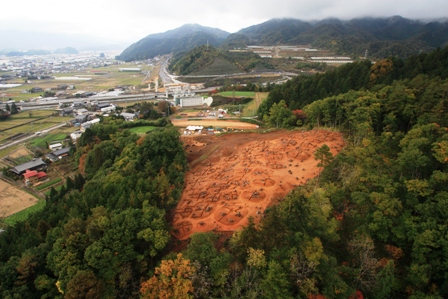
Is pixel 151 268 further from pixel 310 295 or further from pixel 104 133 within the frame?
pixel 104 133

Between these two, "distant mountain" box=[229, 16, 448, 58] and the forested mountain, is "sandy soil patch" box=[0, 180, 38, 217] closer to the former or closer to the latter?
the forested mountain

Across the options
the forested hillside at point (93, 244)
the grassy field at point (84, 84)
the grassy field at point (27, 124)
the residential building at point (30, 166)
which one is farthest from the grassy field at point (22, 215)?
the grassy field at point (84, 84)

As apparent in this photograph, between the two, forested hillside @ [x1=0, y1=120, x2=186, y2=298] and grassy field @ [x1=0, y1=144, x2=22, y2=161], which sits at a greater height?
forested hillside @ [x1=0, y1=120, x2=186, y2=298]

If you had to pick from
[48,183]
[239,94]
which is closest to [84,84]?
[239,94]

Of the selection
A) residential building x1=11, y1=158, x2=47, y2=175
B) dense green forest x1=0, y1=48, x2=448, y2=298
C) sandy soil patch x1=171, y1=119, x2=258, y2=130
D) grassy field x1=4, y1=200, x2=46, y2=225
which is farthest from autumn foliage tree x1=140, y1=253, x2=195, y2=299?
sandy soil patch x1=171, y1=119, x2=258, y2=130

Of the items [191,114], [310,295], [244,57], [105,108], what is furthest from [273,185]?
[244,57]
